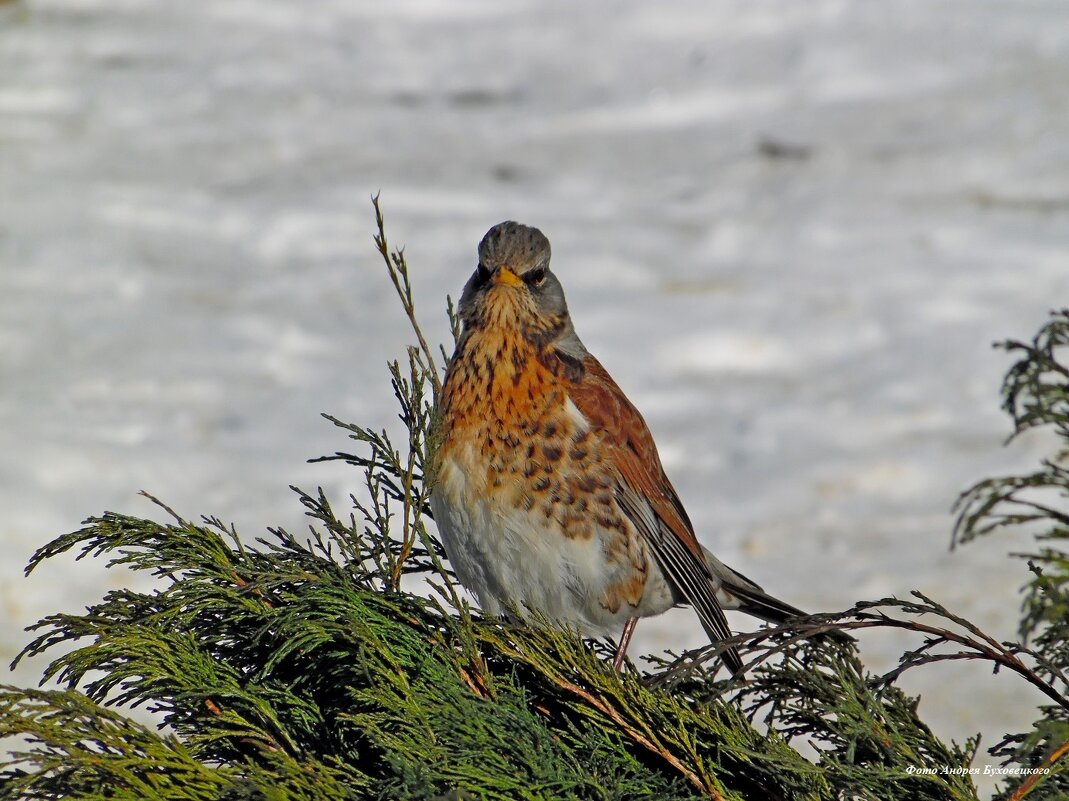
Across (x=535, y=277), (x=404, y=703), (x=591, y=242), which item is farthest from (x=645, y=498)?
(x=591, y=242)

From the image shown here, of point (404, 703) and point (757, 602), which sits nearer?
point (404, 703)

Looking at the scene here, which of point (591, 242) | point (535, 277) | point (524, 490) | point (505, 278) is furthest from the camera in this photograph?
point (591, 242)

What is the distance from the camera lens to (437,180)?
1104 centimetres

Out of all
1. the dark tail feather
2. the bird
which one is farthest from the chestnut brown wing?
the dark tail feather

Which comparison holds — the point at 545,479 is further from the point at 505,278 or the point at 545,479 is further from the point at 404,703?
the point at 404,703

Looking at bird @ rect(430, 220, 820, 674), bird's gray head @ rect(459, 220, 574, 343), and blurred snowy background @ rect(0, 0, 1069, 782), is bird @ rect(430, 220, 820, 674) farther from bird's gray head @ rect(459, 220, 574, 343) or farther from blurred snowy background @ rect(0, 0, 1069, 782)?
blurred snowy background @ rect(0, 0, 1069, 782)

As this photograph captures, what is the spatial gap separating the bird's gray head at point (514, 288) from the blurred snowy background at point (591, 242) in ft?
9.55

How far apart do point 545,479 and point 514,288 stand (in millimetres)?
560

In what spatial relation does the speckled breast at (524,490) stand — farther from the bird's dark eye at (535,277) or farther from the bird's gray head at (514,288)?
the bird's dark eye at (535,277)

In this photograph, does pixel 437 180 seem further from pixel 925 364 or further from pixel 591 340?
pixel 925 364

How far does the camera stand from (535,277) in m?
3.67

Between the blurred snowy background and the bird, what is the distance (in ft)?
8.11

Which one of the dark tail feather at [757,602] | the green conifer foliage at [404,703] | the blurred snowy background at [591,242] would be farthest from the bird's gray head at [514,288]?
the blurred snowy background at [591,242]

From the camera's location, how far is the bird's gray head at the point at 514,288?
11.6 feet
